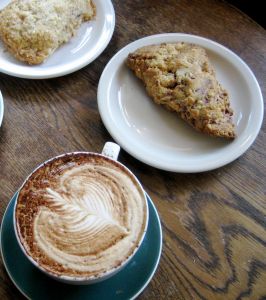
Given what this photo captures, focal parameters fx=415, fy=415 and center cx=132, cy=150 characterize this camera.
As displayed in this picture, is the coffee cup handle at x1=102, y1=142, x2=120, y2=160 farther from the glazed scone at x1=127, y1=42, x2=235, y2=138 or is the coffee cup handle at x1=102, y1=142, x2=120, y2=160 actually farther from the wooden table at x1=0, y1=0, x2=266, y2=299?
the glazed scone at x1=127, y1=42, x2=235, y2=138

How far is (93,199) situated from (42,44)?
0.58 m

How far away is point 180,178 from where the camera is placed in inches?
40.0

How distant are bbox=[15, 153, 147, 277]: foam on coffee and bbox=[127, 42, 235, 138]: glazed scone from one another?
330 mm

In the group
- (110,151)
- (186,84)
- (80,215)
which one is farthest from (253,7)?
(80,215)

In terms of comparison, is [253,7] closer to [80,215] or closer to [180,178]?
[180,178]

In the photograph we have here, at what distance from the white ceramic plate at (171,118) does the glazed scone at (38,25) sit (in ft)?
0.63

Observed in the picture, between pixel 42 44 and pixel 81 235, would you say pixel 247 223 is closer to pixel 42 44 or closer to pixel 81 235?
pixel 81 235

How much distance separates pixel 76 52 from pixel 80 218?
606 millimetres

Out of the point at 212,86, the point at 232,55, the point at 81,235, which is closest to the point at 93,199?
the point at 81,235

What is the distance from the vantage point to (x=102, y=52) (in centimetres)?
122

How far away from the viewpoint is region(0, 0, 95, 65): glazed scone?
3.85ft

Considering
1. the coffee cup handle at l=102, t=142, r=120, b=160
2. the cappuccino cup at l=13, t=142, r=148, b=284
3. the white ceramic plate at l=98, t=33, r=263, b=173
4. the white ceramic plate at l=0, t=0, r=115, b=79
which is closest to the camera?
the cappuccino cup at l=13, t=142, r=148, b=284

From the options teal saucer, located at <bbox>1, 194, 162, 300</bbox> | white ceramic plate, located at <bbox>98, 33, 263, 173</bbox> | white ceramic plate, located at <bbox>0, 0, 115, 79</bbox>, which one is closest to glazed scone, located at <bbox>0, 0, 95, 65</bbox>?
white ceramic plate, located at <bbox>0, 0, 115, 79</bbox>

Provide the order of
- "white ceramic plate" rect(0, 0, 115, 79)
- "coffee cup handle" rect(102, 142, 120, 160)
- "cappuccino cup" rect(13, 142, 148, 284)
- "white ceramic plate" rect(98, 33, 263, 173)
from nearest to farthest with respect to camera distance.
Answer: "cappuccino cup" rect(13, 142, 148, 284), "coffee cup handle" rect(102, 142, 120, 160), "white ceramic plate" rect(98, 33, 263, 173), "white ceramic plate" rect(0, 0, 115, 79)
